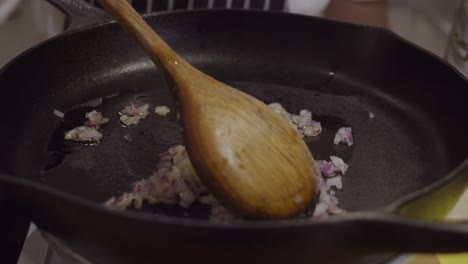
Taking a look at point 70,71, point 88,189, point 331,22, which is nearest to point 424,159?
point 331,22

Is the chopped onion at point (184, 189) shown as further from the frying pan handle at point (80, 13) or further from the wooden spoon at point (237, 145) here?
the frying pan handle at point (80, 13)

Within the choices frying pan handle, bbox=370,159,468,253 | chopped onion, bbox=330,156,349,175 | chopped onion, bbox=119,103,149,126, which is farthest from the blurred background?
frying pan handle, bbox=370,159,468,253

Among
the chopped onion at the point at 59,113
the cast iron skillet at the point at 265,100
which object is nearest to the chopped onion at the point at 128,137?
the cast iron skillet at the point at 265,100

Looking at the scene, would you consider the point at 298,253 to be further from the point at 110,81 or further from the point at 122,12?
the point at 110,81

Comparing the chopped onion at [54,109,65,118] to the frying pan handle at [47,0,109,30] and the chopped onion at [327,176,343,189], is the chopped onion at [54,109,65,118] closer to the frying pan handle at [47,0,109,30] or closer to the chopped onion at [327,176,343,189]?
the frying pan handle at [47,0,109,30]

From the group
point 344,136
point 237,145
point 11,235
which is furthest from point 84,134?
point 344,136

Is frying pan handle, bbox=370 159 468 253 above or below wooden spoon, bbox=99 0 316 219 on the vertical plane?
above

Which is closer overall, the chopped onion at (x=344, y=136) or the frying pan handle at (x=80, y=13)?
the chopped onion at (x=344, y=136)
